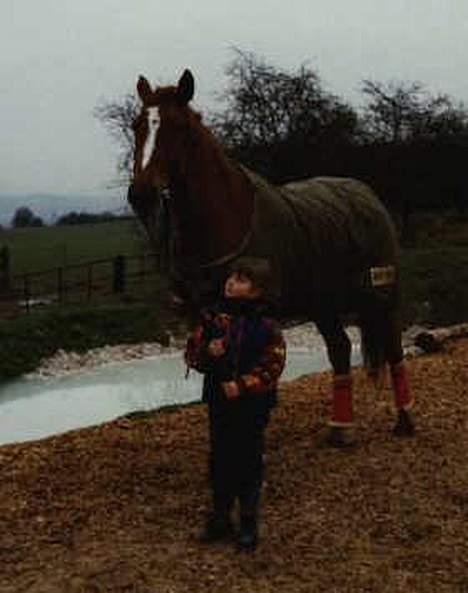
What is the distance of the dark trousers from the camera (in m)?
5.71

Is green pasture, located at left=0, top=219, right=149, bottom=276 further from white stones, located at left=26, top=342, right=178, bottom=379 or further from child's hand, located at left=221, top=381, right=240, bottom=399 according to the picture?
child's hand, located at left=221, top=381, right=240, bottom=399

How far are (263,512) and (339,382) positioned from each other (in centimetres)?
199

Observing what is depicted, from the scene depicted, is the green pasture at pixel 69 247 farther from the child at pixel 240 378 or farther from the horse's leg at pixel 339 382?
the child at pixel 240 378

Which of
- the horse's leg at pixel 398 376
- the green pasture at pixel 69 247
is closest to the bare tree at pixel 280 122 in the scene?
the green pasture at pixel 69 247

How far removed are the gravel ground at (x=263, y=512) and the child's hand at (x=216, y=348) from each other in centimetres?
110

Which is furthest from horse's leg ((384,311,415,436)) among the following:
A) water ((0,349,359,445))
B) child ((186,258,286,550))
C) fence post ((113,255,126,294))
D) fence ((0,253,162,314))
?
fence post ((113,255,126,294))

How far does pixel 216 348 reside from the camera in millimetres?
5578

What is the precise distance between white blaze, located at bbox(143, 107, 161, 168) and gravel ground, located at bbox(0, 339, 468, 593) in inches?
87.1

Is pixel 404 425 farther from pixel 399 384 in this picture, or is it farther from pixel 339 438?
pixel 339 438

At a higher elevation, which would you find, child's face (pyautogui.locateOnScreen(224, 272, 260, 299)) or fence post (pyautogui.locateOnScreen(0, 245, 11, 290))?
child's face (pyautogui.locateOnScreen(224, 272, 260, 299))

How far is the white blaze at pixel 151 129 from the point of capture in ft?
20.3

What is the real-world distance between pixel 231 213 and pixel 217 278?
0.43m

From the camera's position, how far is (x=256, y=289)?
5.63 meters

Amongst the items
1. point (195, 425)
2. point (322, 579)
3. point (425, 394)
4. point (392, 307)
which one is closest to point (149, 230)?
point (322, 579)
